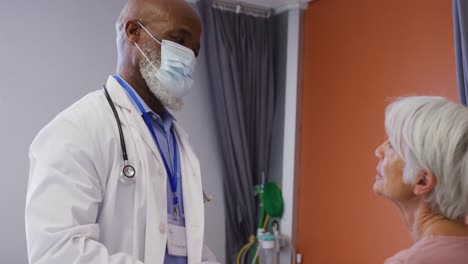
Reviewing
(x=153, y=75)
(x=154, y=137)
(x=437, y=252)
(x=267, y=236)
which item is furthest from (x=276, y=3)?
(x=437, y=252)

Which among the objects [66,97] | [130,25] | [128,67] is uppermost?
[130,25]

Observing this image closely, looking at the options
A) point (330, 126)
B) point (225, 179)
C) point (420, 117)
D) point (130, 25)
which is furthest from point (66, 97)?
point (420, 117)

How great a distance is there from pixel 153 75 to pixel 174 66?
0.27 feet

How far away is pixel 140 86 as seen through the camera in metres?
1.48

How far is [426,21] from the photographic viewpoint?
2.25m

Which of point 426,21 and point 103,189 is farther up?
point 426,21

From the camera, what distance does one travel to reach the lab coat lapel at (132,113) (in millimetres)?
1336

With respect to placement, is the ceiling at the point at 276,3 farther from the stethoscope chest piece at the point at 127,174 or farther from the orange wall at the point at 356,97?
the stethoscope chest piece at the point at 127,174

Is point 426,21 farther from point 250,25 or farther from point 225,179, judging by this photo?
point 225,179

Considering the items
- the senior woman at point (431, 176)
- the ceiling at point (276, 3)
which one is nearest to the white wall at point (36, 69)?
the ceiling at point (276, 3)

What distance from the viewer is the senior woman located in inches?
38.5

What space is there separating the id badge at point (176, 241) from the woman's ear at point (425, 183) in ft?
2.21

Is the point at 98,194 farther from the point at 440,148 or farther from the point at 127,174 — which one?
the point at 440,148

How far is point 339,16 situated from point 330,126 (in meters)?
0.68
